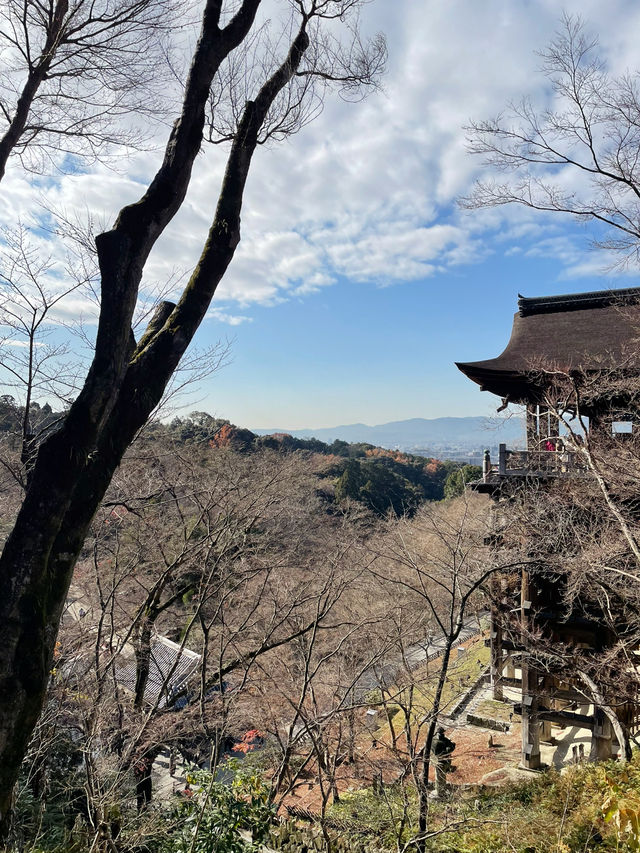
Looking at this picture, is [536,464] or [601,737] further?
[536,464]

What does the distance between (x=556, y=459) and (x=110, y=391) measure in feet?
23.1

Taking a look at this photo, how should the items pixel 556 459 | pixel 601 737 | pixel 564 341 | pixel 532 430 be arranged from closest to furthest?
pixel 601 737 → pixel 556 459 → pixel 532 430 → pixel 564 341

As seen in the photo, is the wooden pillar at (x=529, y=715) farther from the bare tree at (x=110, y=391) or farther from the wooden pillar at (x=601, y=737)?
the bare tree at (x=110, y=391)

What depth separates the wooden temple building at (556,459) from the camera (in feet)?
22.4

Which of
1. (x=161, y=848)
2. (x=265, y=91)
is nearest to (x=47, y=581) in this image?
(x=161, y=848)

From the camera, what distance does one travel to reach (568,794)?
394 centimetres

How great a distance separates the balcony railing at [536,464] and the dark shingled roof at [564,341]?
1.20 m

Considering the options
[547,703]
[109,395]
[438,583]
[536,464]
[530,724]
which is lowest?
[530,724]

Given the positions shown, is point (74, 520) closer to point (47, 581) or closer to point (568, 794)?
point (47, 581)

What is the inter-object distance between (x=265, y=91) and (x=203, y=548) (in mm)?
5145

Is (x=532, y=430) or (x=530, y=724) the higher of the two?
(x=532, y=430)

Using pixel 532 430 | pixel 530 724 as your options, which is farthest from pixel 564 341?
pixel 530 724

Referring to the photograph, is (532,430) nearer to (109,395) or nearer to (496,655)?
(496,655)

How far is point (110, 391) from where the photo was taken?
8.31 feet
